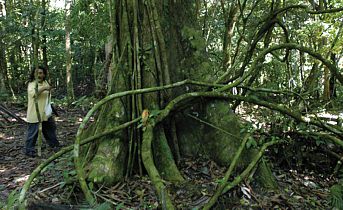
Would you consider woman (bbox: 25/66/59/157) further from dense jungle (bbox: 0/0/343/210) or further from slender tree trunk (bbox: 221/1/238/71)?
slender tree trunk (bbox: 221/1/238/71)

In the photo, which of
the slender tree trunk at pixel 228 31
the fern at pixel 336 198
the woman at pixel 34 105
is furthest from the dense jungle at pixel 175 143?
the slender tree trunk at pixel 228 31

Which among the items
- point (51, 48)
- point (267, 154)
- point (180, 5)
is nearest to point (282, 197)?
point (267, 154)

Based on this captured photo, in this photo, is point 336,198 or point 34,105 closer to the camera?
point 336,198

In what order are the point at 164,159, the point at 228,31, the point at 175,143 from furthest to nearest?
the point at 228,31 → the point at 175,143 → the point at 164,159

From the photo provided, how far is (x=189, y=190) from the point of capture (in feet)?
12.9

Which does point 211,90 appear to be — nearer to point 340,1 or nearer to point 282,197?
point 282,197

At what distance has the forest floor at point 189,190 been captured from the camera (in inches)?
147

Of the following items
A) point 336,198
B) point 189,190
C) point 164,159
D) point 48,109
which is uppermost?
point 48,109

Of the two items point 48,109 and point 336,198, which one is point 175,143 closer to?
point 336,198

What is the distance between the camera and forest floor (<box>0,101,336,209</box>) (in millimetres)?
3727

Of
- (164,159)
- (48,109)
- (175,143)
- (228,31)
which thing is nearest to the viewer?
(164,159)

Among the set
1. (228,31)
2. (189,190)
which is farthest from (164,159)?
(228,31)

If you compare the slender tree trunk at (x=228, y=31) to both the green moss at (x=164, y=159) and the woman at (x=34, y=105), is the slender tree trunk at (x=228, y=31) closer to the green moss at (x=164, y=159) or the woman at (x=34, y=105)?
the woman at (x=34, y=105)

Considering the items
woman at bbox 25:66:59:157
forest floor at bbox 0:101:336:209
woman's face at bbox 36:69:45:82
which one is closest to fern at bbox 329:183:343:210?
forest floor at bbox 0:101:336:209
